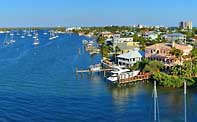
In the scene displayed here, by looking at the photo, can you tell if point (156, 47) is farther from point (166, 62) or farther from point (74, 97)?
point (74, 97)

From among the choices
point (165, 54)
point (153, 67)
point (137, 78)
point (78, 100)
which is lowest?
point (78, 100)

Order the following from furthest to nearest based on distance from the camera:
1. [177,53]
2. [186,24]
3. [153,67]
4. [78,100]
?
1. [186,24]
2. [177,53]
3. [153,67]
4. [78,100]

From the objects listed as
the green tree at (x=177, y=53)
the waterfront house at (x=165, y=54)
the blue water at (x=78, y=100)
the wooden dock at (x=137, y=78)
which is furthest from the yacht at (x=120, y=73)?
the green tree at (x=177, y=53)

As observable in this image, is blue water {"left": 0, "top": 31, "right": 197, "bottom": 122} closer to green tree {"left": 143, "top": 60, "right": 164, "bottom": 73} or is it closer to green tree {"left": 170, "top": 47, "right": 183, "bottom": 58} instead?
green tree {"left": 143, "top": 60, "right": 164, "bottom": 73}

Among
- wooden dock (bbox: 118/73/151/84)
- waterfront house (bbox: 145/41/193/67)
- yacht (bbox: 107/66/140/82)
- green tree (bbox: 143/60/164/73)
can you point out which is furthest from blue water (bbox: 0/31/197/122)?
waterfront house (bbox: 145/41/193/67)

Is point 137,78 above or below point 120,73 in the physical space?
below

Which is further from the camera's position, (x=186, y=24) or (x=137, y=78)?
(x=186, y=24)

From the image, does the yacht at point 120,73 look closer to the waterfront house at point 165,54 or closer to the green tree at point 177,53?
the waterfront house at point 165,54

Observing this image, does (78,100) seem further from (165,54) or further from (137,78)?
(165,54)

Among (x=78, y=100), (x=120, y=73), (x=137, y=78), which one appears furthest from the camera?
(x=120, y=73)

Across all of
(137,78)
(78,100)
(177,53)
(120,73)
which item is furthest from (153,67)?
(78,100)

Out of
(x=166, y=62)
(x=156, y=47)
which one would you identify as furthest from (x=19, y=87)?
(x=156, y=47)
